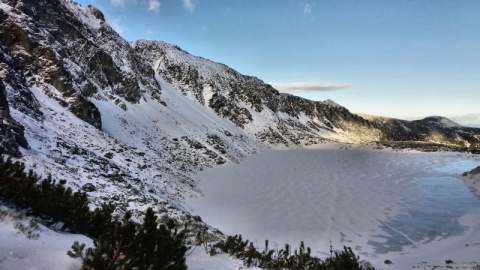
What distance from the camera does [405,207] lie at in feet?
86.5

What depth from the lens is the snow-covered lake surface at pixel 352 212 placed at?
18.5 meters

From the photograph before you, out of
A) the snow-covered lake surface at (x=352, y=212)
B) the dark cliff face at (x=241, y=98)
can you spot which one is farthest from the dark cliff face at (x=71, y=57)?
the dark cliff face at (x=241, y=98)

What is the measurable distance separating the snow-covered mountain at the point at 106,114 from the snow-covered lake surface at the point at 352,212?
4048mm

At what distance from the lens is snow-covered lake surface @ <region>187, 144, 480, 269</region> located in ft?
60.7

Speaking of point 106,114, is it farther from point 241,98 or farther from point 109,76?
point 241,98

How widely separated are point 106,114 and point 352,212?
28.5 m

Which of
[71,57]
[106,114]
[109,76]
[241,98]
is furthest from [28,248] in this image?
[241,98]

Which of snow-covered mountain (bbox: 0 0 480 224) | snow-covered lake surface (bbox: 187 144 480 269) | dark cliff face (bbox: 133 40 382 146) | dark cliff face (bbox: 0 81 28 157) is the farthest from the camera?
dark cliff face (bbox: 133 40 382 146)

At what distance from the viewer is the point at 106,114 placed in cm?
3753

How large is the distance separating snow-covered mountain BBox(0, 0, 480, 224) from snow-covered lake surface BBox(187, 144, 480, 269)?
4048 mm

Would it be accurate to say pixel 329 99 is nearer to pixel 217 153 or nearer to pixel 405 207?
pixel 217 153

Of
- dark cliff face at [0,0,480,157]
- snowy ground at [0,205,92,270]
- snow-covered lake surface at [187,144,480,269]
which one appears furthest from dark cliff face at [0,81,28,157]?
snow-covered lake surface at [187,144,480,269]

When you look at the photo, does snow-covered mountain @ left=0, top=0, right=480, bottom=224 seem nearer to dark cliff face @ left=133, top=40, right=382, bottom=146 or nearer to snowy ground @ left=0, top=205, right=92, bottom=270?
dark cliff face @ left=133, top=40, right=382, bottom=146

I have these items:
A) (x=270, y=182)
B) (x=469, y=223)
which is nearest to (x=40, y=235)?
(x=469, y=223)
